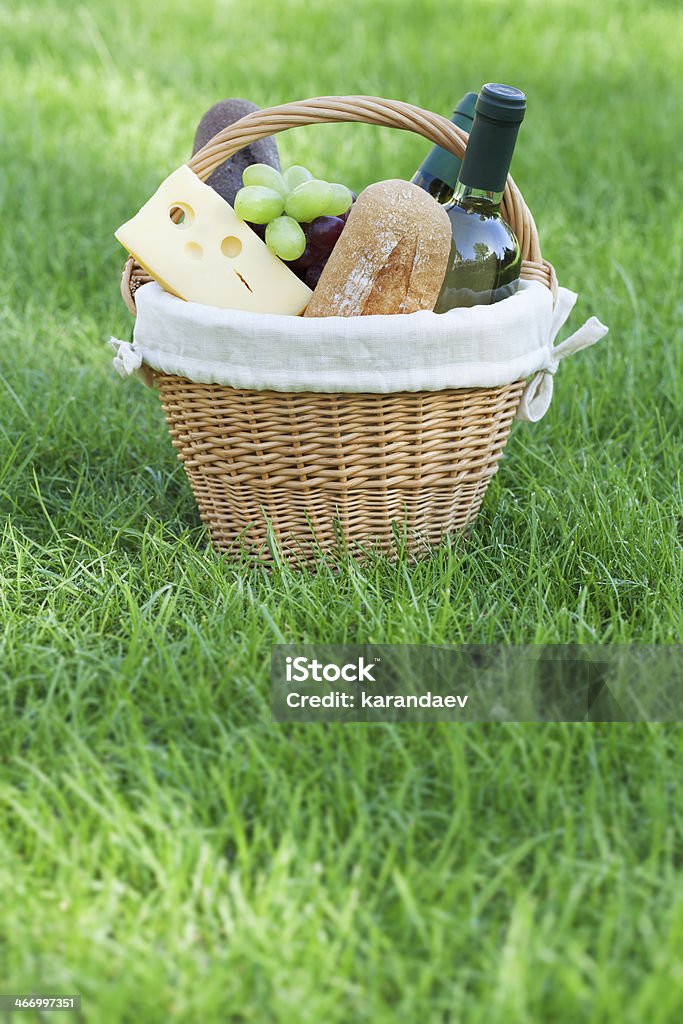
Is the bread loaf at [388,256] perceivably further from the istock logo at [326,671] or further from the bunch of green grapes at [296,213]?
the istock logo at [326,671]

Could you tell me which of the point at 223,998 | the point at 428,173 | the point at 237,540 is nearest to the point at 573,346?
the point at 428,173

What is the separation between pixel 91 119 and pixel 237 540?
8.45 feet

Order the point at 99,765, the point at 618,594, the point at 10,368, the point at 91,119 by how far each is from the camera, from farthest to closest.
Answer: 1. the point at 91,119
2. the point at 10,368
3. the point at 618,594
4. the point at 99,765

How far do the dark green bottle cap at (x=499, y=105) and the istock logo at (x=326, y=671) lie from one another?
78 centimetres

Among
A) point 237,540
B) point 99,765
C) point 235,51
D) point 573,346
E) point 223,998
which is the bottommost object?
point 223,998

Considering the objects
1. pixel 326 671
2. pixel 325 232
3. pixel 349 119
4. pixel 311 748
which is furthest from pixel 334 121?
pixel 311 748

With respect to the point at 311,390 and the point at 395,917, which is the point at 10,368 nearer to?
the point at 311,390

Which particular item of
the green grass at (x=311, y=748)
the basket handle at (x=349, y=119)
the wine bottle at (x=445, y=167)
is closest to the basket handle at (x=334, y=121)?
the basket handle at (x=349, y=119)

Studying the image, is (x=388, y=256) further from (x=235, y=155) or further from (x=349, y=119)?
(x=235, y=155)

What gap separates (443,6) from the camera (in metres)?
5.25
